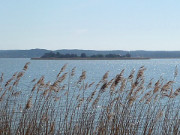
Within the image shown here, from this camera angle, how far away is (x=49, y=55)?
13038 centimetres

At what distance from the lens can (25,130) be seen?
753 cm

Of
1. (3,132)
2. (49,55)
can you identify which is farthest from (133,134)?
(49,55)

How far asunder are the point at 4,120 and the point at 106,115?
2132 mm

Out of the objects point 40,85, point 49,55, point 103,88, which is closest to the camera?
point 103,88

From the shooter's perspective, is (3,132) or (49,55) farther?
(49,55)

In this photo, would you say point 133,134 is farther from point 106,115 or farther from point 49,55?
point 49,55

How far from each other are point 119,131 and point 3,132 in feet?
7.74

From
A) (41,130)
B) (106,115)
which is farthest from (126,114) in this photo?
(41,130)

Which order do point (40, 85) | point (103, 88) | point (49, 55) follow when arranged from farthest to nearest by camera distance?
point (49, 55), point (40, 85), point (103, 88)

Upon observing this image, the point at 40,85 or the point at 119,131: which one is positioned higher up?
the point at 40,85

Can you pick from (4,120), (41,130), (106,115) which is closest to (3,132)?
(4,120)

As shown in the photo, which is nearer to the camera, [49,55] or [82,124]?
[82,124]

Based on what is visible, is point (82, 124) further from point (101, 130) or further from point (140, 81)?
point (140, 81)

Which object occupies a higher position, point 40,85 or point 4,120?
point 40,85
